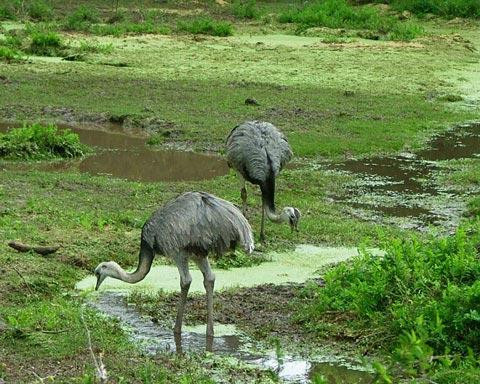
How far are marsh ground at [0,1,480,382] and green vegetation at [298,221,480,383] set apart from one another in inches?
15.6

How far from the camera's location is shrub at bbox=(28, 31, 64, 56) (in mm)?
22883

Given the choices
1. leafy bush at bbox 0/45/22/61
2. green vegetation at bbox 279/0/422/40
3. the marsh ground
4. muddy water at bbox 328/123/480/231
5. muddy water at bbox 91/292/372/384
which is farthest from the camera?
green vegetation at bbox 279/0/422/40

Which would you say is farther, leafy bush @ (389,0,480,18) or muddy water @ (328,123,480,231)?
leafy bush @ (389,0,480,18)

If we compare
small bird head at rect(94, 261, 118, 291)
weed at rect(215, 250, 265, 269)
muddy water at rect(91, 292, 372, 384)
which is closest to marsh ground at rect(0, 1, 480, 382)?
muddy water at rect(91, 292, 372, 384)

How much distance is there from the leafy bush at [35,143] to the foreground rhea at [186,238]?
6752mm

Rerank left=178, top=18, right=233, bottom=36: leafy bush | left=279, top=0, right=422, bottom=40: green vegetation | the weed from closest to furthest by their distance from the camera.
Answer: the weed → left=178, top=18, right=233, bottom=36: leafy bush → left=279, top=0, right=422, bottom=40: green vegetation

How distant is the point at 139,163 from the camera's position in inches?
586

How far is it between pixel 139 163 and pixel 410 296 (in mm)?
7537

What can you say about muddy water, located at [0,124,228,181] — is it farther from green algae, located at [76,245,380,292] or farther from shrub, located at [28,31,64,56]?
shrub, located at [28,31,64,56]

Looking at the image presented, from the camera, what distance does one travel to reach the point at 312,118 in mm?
17844

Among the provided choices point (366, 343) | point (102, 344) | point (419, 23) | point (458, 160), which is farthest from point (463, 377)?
point (419, 23)

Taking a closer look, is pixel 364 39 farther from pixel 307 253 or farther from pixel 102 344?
pixel 102 344

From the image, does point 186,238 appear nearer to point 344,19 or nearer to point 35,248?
point 35,248

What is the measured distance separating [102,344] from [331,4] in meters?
25.3
